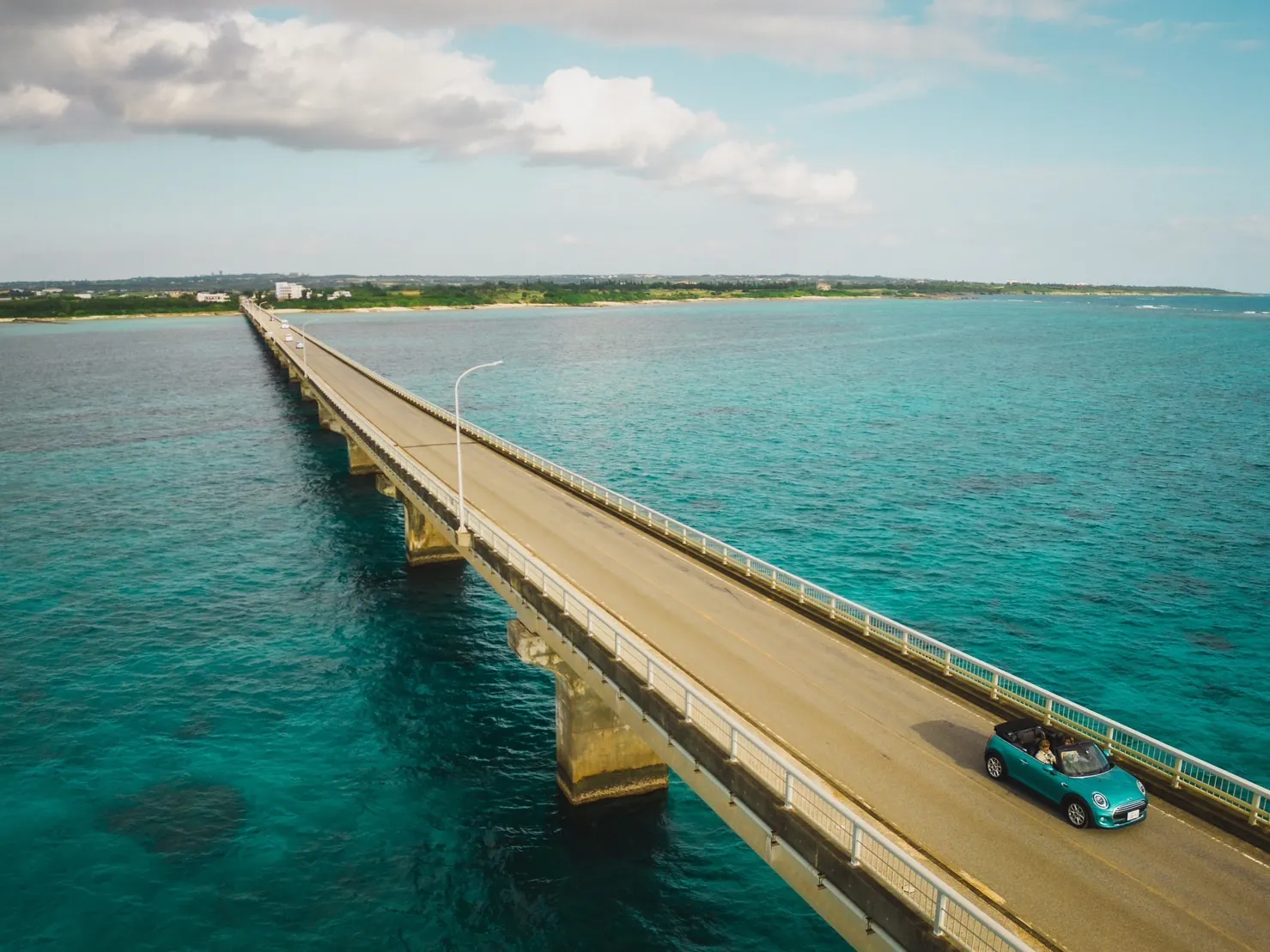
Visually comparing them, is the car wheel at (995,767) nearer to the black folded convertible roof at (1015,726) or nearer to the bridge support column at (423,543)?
the black folded convertible roof at (1015,726)

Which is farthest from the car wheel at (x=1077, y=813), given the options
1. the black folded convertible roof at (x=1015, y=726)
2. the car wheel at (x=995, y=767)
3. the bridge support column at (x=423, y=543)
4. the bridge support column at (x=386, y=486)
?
the bridge support column at (x=386, y=486)

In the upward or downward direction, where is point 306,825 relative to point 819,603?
downward

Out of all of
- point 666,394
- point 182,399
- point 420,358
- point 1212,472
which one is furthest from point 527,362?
point 1212,472

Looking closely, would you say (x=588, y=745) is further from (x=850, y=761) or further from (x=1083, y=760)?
(x=1083, y=760)

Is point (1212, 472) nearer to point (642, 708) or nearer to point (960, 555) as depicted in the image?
point (960, 555)

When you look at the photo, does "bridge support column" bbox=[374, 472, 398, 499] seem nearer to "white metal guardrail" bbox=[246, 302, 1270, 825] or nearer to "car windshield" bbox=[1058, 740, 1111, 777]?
"white metal guardrail" bbox=[246, 302, 1270, 825]

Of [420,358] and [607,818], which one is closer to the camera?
[607,818]
